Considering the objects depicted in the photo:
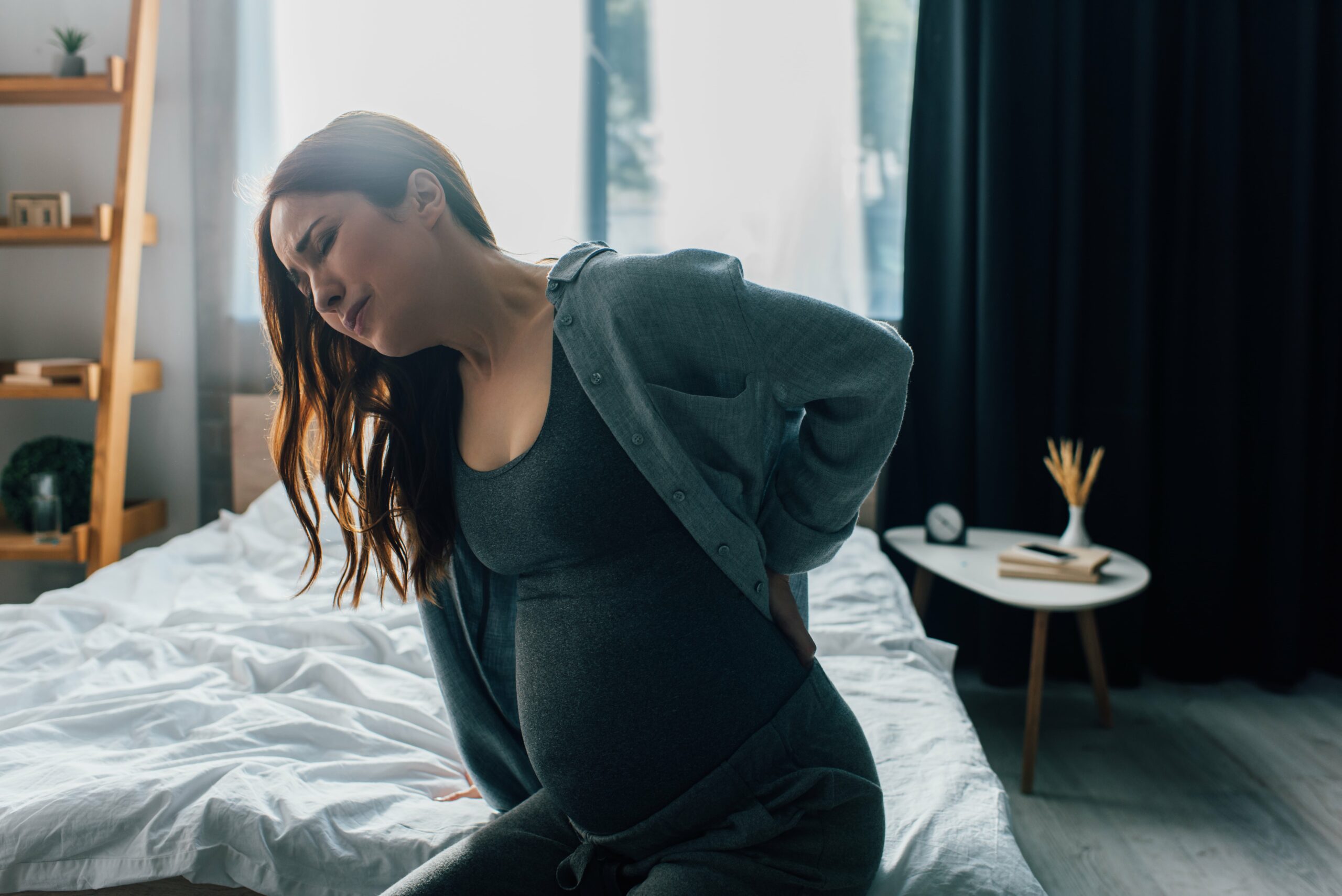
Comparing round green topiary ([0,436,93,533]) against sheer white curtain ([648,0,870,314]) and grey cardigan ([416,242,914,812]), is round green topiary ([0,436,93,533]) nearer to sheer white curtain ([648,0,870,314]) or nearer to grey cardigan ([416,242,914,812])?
sheer white curtain ([648,0,870,314])

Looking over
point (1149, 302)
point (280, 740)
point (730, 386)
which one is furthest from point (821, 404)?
point (1149, 302)

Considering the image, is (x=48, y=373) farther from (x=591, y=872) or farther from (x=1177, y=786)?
(x=1177, y=786)

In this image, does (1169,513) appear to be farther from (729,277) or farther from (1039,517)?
(729,277)

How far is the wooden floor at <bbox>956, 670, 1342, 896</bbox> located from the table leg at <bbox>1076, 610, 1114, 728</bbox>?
0.04 metres

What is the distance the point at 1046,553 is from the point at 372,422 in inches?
64.2

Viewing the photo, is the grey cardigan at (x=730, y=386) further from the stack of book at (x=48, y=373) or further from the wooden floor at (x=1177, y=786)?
the stack of book at (x=48, y=373)

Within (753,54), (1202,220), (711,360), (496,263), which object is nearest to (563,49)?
(753,54)

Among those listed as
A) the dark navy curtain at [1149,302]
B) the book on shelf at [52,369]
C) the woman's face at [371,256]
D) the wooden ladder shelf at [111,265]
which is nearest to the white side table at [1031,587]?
the dark navy curtain at [1149,302]

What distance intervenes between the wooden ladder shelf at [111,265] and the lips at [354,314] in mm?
1926

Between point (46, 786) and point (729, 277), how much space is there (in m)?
0.97

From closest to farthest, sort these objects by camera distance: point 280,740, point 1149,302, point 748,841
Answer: point 748,841
point 280,740
point 1149,302

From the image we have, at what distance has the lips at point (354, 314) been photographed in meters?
0.83

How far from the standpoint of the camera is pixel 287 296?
0.96m

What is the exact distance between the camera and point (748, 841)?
0.75m
